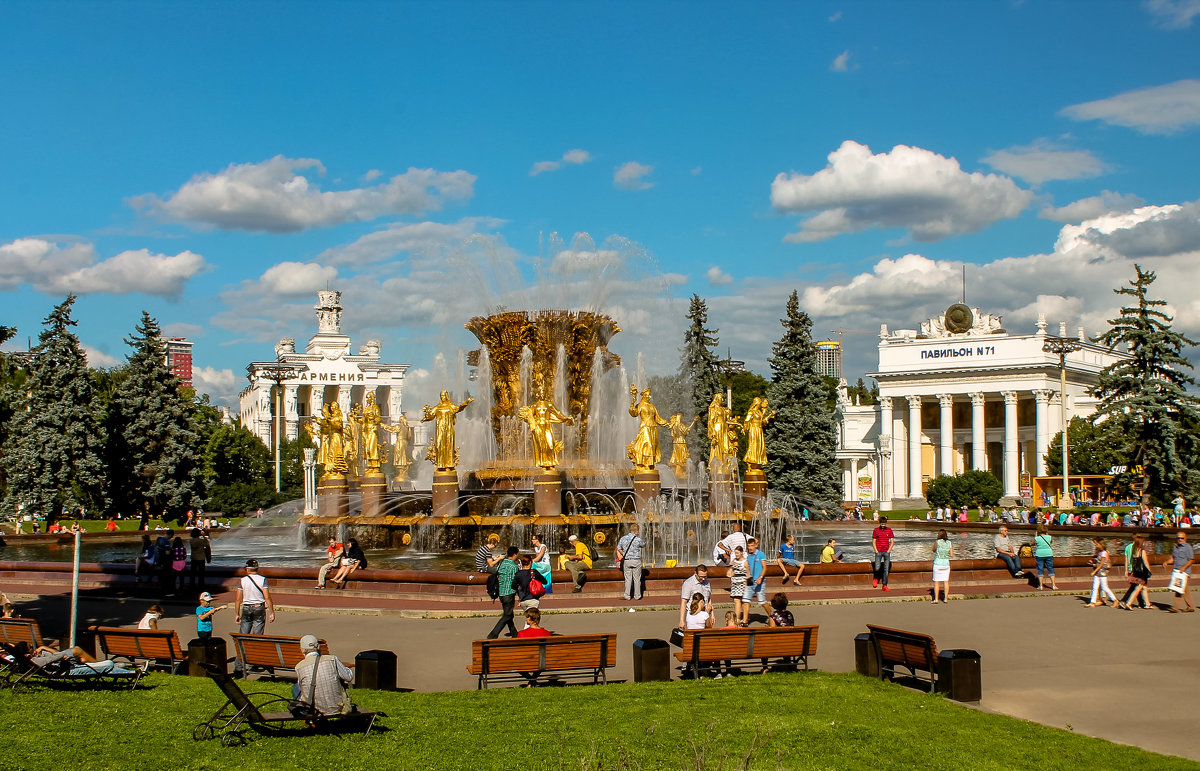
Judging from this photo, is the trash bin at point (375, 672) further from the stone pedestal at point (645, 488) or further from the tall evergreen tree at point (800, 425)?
the tall evergreen tree at point (800, 425)

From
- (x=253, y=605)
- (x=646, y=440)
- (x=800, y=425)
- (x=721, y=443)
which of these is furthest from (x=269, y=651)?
(x=800, y=425)

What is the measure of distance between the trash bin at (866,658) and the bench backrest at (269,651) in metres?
5.41

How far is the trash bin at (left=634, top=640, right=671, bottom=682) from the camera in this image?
10.9 m

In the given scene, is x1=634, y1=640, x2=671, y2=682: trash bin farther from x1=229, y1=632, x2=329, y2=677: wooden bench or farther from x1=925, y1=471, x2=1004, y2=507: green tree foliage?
x1=925, y1=471, x2=1004, y2=507: green tree foliage

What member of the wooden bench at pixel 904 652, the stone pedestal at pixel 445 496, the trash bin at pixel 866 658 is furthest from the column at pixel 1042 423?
the wooden bench at pixel 904 652

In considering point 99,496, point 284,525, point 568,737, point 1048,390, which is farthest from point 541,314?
point 1048,390

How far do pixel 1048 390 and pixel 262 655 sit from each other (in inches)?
3217

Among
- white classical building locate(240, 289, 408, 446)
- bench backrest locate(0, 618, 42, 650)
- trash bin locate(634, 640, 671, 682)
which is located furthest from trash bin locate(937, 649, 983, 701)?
white classical building locate(240, 289, 408, 446)

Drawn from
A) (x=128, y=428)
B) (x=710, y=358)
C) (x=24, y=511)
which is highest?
(x=710, y=358)

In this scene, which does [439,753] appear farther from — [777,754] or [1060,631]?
[1060,631]

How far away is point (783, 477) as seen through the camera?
2331 inches

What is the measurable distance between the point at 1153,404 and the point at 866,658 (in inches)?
1513

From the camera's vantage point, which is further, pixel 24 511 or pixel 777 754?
pixel 24 511

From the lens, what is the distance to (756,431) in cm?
2844
